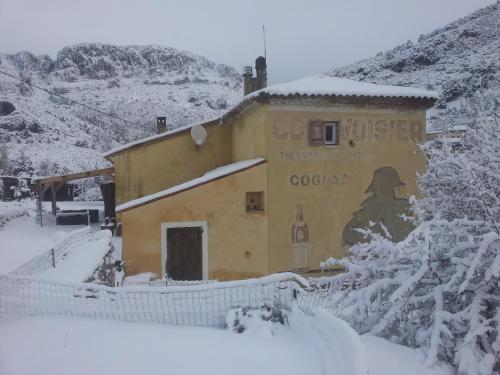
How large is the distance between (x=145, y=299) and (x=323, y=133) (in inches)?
344

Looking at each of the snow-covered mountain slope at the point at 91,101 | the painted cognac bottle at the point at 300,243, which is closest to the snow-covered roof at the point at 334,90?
→ the painted cognac bottle at the point at 300,243

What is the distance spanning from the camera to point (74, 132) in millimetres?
43969

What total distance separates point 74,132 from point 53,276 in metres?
39.5

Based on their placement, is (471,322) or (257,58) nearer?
(471,322)

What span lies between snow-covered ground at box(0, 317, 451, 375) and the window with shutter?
821 cm

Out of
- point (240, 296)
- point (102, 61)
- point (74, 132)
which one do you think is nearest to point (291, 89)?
point (240, 296)

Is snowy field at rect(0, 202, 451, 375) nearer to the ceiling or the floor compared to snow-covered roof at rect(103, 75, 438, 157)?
nearer to the floor

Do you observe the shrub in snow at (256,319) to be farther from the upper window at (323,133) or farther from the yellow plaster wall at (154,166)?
the yellow plaster wall at (154,166)

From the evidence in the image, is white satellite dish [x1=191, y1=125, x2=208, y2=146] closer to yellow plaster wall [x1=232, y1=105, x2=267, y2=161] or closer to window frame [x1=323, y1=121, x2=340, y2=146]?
yellow plaster wall [x1=232, y1=105, x2=267, y2=161]

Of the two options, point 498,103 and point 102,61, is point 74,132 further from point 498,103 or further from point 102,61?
point 498,103

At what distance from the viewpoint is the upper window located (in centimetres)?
1367

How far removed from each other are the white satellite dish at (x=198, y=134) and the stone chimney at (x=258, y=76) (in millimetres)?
3084

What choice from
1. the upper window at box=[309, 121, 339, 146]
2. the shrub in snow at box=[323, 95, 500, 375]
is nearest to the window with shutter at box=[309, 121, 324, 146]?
the upper window at box=[309, 121, 339, 146]

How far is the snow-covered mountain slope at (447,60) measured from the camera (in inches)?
1297
